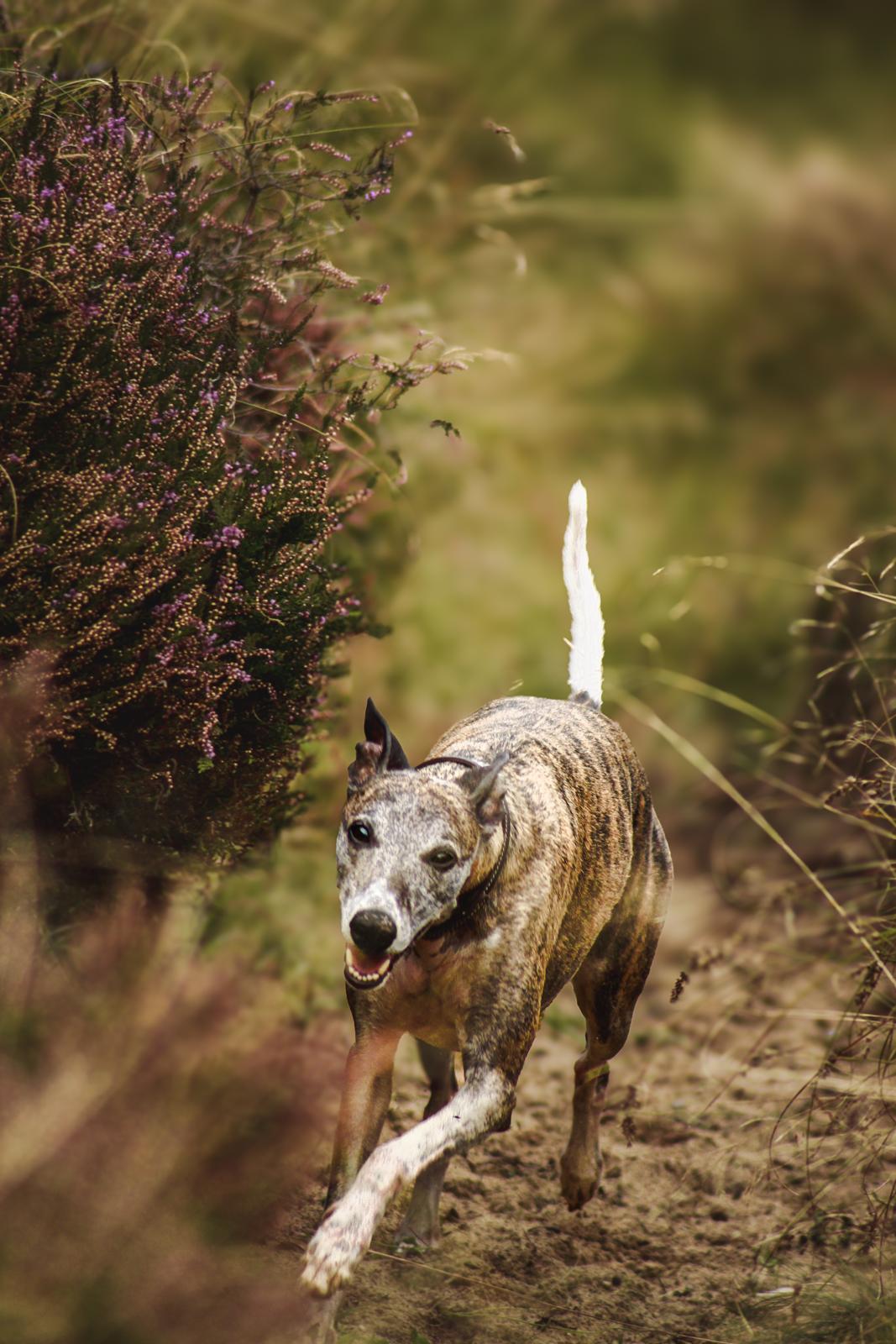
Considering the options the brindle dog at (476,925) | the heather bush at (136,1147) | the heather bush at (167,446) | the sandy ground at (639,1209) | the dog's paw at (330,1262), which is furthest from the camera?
the sandy ground at (639,1209)

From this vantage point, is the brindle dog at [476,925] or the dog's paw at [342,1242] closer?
the dog's paw at [342,1242]

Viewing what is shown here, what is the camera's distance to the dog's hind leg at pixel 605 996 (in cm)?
423

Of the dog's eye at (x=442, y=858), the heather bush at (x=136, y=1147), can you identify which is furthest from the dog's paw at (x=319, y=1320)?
the dog's eye at (x=442, y=858)

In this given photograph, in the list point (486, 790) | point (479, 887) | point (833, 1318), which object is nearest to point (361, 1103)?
point (479, 887)

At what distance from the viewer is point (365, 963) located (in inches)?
115

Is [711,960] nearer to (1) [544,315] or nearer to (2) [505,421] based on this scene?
(2) [505,421]

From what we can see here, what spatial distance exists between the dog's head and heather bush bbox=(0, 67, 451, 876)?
43cm

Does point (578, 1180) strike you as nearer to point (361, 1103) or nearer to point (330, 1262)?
point (361, 1103)

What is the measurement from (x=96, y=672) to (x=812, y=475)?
7615 mm

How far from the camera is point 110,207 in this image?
333 cm

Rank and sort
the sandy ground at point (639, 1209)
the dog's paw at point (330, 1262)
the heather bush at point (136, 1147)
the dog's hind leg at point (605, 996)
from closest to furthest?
the heather bush at point (136, 1147) < the dog's paw at point (330, 1262) < the sandy ground at point (639, 1209) < the dog's hind leg at point (605, 996)

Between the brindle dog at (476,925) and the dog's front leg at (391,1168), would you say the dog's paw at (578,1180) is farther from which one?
the dog's front leg at (391,1168)

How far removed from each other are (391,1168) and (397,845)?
66cm

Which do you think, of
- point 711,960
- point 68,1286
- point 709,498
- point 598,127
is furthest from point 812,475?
point 68,1286
